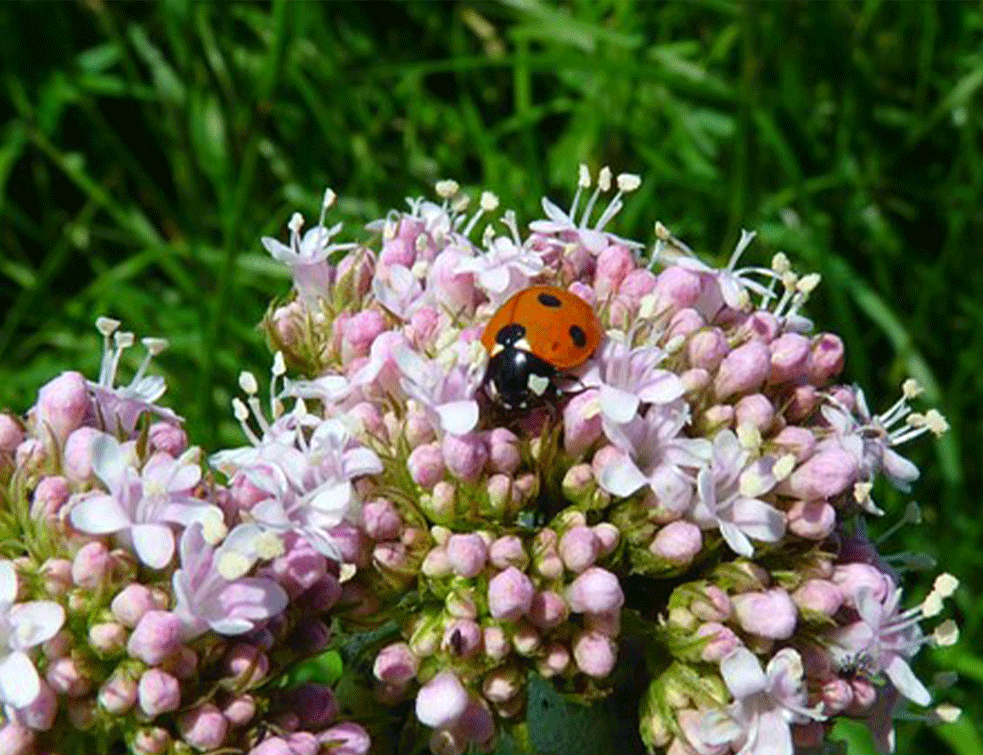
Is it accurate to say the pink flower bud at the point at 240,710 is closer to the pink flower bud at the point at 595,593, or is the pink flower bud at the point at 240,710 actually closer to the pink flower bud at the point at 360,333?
the pink flower bud at the point at 595,593

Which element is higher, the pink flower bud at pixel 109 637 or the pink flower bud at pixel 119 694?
the pink flower bud at pixel 109 637

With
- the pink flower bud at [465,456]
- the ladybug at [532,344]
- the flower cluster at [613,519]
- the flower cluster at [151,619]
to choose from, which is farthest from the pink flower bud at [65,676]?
the ladybug at [532,344]

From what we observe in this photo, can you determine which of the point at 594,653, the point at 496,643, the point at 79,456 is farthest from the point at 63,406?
the point at 594,653

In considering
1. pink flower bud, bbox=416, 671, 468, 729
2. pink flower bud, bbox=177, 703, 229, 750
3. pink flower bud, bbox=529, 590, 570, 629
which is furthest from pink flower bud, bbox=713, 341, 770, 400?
pink flower bud, bbox=177, 703, 229, 750

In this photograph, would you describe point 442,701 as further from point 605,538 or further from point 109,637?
point 109,637

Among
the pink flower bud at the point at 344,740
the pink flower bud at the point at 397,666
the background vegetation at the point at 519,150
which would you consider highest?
the pink flower bud at the point at 397,666

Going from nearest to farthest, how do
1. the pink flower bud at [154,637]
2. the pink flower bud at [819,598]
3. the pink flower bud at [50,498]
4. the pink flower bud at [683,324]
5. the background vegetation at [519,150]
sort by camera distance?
the pink flower bud at [154,637] < the pink flower bud at [50,498] < the pink flower bud at [819,598] < the pink flower bud at [683,324] < the background vegetation at [519,150]
